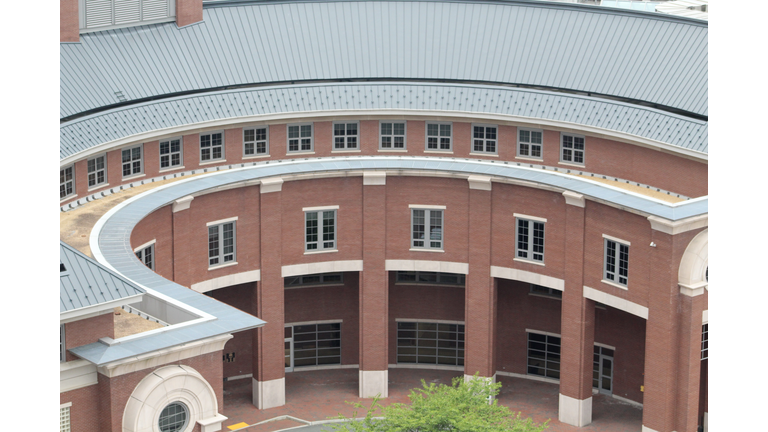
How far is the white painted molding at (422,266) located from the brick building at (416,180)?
0.11m

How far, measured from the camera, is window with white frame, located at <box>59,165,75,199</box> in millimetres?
53625

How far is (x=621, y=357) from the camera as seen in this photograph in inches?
2341

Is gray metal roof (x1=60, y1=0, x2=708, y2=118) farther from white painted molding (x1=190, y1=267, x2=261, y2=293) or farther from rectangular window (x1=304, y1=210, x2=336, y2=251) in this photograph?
white painted molding (x1=190, y1=267, x2=261, y2=293)

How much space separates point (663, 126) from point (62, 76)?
2820 cm

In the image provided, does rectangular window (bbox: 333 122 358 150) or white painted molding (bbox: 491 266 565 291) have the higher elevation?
rectangular window (bbox: 333 122 358 150)

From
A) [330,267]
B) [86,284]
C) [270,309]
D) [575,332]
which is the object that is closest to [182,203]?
[270,309]

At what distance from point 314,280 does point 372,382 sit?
244 inches

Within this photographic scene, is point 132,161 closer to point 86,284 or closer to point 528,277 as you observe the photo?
point 528,277

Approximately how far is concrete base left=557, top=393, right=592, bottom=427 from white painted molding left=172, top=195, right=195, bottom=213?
62.4 feet

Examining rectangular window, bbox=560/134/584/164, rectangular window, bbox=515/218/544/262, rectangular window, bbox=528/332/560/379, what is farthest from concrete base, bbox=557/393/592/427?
rectangular window, bbox=560/134/584/164

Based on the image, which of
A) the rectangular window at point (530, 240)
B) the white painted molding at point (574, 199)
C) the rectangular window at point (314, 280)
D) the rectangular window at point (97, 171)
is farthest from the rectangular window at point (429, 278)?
the rectangular window at point (97, 171)

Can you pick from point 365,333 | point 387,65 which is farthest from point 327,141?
point 365,333

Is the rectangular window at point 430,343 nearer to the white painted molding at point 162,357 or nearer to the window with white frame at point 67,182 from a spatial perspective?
the window with white frame at point 67,182

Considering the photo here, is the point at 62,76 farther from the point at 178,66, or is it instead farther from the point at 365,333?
the point at 365,333
